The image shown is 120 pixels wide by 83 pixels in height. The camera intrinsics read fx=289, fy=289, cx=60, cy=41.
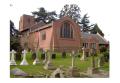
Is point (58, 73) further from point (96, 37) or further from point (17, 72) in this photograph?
point (96, 37)

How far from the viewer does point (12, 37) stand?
3887 mm

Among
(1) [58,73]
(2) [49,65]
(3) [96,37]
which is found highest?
(3) [96,37]

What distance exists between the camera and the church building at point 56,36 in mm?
3883

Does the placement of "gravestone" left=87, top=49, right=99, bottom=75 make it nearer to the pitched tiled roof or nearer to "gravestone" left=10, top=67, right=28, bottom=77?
the pitched tiled roof

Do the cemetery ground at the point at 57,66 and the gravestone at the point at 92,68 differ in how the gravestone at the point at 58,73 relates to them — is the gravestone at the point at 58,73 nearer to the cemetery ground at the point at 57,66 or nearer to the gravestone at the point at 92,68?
the cemetery ground at the point at 57,66

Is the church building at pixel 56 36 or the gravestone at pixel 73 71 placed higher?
the church building at pixel 56 36

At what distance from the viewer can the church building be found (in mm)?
3883

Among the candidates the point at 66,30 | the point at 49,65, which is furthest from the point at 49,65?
the point at 66,30

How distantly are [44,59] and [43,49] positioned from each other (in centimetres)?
14

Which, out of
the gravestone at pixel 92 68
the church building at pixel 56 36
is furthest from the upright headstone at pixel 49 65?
the gravestone at pixel 92 68

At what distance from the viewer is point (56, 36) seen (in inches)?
155

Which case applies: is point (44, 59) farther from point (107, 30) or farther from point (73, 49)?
point (107, 30)

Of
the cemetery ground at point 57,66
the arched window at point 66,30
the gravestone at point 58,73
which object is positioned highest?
the arched window at point 66,30

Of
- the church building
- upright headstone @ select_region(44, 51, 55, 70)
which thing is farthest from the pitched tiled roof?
upright headstone @ select_region(44, 51, 55, 70)
